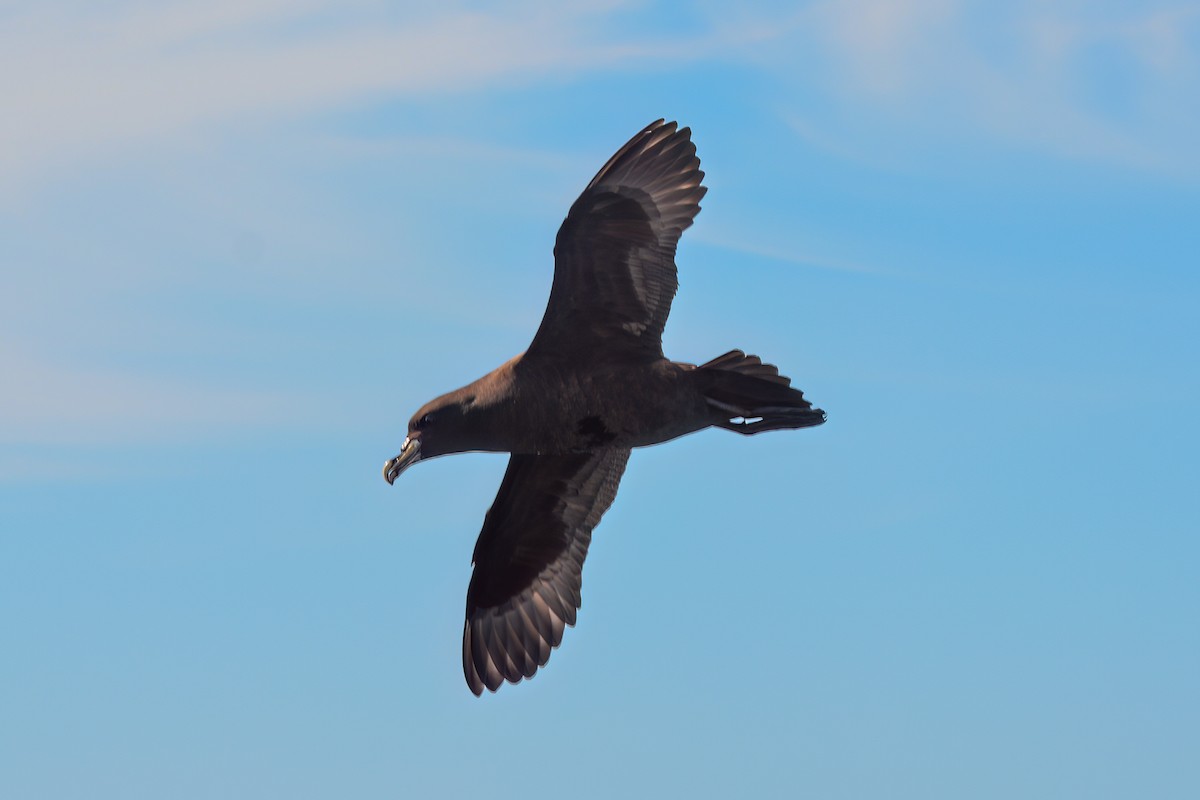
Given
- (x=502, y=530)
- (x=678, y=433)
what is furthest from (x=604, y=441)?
(x=502, y=530)

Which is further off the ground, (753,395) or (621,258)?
(621,258)

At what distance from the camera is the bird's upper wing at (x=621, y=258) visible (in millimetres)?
11625

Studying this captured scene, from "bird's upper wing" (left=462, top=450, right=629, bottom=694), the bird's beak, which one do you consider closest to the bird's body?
the bird's beak

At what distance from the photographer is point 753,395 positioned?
11445mm

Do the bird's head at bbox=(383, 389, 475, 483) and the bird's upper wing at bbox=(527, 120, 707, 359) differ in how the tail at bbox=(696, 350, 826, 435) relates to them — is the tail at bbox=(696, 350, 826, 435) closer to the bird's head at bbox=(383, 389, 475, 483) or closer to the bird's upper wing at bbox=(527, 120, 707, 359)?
the bird's upper wing at bbox=(527, 120, 707, 359)

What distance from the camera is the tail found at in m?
11.4

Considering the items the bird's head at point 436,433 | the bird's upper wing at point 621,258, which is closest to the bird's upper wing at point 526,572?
the bird's head at point 436,433

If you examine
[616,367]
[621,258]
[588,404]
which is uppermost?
[621,258]

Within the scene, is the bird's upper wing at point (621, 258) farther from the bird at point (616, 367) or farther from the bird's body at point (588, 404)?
the bird's body at point (588, 404)

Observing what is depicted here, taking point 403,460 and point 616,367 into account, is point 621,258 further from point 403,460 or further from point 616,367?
point 403,460

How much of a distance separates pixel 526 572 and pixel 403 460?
2.50 m

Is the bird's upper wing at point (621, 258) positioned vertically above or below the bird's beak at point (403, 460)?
above

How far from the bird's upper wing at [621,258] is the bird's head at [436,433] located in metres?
0.74

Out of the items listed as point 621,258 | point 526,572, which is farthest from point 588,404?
point 526,572
